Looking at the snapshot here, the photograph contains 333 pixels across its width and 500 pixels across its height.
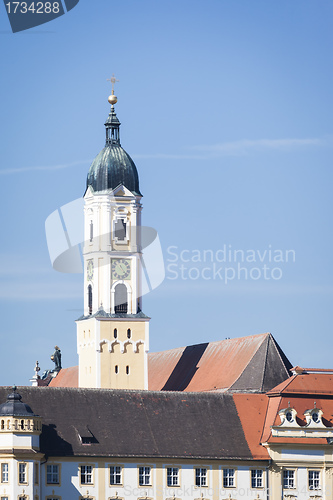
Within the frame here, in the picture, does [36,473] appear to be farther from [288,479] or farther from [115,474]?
[288,479]

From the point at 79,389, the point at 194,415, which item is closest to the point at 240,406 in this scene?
the point at 194,415

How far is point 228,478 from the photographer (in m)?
120

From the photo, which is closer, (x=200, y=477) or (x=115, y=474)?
(x=115, y=474)

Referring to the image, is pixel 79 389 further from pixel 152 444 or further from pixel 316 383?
pixel 316 383

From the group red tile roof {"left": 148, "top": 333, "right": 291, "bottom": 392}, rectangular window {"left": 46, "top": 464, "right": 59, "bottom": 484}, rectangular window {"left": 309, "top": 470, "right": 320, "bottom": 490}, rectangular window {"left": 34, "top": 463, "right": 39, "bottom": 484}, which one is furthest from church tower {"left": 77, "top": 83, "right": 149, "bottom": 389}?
rectangular window {"left": 34, "top": 463, "right": 39, "bottom": 484}

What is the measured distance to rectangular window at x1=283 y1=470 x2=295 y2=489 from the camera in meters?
121

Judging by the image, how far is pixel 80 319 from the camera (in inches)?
5615

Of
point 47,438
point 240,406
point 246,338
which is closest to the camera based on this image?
point 47,438

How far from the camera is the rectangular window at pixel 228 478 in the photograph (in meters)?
120

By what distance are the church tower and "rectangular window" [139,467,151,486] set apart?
834 inches

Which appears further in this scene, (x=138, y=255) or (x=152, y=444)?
(x=138, y=255)

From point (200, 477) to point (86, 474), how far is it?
25.6ft

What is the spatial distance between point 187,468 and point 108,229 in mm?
27588

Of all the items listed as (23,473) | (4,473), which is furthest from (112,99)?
(4,473)
